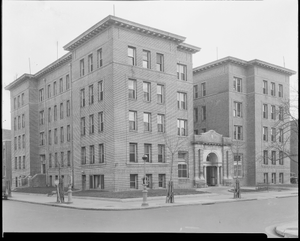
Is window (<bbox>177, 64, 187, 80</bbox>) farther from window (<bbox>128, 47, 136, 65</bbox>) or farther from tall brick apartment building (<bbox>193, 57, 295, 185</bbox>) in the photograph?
window (<bbox>128, 47, 136, 65</bbox>)

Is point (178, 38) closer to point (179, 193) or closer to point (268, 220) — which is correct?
point (268, 220)

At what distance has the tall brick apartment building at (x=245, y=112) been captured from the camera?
17.6 meters

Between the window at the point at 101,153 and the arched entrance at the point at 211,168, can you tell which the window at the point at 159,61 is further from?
the arched entrance at the point at 211,168

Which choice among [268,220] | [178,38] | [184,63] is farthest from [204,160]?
[178,38]

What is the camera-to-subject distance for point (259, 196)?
2466 cm

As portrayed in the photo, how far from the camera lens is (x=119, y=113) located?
2505 centimetres

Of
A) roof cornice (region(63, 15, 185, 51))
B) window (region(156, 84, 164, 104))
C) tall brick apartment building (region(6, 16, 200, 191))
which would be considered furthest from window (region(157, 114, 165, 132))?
roof cornice (region(63, 15, 185, 51))

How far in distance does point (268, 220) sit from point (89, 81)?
13.9 meters

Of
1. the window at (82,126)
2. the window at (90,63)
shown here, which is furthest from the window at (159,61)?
the window at (82,126)

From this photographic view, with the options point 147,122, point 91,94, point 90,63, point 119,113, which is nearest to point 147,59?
point 90,63

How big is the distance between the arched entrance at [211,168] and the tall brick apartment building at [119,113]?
750cm

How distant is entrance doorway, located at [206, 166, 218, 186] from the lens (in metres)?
32.7

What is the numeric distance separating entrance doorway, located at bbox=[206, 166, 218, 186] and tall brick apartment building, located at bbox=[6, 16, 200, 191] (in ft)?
23.4

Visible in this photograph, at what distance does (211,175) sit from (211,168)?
0.67 meters
